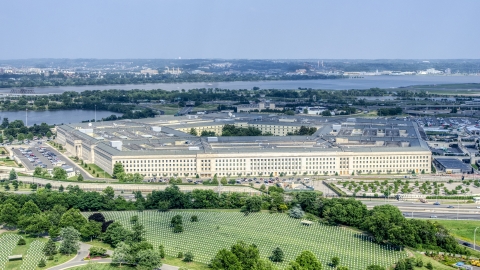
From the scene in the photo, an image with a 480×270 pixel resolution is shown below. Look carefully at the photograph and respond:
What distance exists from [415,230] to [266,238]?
4.98 meters

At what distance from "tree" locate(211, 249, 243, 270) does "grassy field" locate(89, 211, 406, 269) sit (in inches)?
51.4

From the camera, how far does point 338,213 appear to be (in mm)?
22172

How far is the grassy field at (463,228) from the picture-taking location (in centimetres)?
2120

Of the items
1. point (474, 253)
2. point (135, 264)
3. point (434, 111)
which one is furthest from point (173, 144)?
point (434, 111)

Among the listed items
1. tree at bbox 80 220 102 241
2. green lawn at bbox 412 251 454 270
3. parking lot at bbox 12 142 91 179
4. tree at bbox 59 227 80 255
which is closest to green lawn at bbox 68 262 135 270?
tree at bbox 59 227 80 255

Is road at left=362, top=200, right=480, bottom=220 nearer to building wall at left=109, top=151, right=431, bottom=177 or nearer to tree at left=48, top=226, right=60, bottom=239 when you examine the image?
building wall at left=109, top=151, right=431, bottom=177

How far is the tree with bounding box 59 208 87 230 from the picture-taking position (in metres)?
20.7

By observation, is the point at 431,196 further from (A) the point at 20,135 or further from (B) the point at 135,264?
(A) the point at 20,135

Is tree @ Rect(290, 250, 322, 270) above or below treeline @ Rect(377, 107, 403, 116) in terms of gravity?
below

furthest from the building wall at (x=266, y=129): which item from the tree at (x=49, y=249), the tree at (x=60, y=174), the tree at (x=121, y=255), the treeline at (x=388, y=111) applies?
the tree at (x=121, y=255)

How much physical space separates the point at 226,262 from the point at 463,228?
1010cm

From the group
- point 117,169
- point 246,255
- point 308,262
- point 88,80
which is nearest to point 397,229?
point 308,262

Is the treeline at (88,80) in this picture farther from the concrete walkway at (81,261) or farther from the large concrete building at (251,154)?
the concrete walkway at (81,261)

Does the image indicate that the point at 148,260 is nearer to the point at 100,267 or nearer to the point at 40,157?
the point at 100,267
